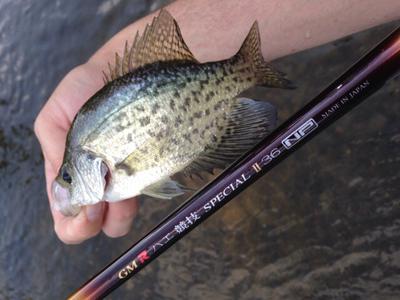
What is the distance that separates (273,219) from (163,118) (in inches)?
64.7

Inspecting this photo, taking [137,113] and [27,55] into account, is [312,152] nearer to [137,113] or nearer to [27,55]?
[137,113]

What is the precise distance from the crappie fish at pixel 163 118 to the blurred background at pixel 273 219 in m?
1.39

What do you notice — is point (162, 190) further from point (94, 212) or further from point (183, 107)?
point (94, 212)

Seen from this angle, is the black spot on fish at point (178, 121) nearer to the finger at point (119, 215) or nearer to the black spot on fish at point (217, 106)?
the black spot on fish at point (217, 106)

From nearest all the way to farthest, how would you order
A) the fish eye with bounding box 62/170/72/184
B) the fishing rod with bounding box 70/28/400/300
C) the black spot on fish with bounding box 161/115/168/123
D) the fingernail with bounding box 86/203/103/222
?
the fishing rod with bounding box 70/28/400/300 < the black spot on fish with bounding box 161/115/168/123 < the fish eye with bounding box 62/170/72/184 < the fingernail with bounding box 86/203/103/222

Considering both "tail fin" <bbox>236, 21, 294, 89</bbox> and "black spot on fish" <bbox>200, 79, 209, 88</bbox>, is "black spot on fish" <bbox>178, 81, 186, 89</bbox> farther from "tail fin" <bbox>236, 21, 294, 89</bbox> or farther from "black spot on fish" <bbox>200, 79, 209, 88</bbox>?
"tail fin" <bbox>236, 21, 294, 89</bbox>

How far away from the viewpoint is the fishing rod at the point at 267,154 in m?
1.54

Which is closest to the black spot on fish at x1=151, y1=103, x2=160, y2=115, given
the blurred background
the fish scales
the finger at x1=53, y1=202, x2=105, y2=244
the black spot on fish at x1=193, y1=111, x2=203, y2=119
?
the fish scales

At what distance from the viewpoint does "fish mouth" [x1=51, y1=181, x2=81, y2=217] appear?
1.94 m

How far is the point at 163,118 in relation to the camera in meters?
1.79

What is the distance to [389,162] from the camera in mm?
2982

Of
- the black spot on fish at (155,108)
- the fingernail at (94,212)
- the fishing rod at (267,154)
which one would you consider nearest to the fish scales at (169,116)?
the black spot on fish at (155,108)

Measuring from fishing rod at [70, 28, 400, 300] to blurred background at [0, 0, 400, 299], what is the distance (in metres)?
1.46

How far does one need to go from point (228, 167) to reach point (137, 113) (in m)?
0.35
